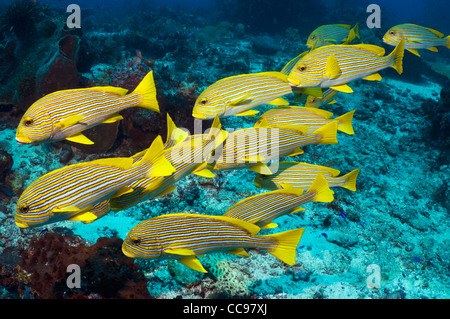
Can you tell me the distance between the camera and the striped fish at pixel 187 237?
2.43 meters

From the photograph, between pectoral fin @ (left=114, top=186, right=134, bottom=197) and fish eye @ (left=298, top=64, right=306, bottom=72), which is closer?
pectoral fin @ (left=114, top=186, right=134, bottom=197)

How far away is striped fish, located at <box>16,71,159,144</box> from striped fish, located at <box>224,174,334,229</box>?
5.76 feet

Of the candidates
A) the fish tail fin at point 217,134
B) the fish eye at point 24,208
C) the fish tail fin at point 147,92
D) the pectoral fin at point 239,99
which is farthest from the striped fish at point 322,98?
the fish eye at point 24,208

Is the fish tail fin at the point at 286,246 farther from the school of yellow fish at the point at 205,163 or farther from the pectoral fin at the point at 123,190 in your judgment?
the pectoral fin at the point at 123,190

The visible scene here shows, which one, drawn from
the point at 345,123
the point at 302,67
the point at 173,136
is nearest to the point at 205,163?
the point at 173,136

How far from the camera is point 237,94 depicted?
3.30 meters

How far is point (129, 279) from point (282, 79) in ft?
11.3

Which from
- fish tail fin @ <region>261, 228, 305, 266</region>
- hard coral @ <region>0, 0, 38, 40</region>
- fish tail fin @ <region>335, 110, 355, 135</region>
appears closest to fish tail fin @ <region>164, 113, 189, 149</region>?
fish tail fin @ <region>261, 228, 305, 266</region>

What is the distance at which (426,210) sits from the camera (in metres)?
6.31

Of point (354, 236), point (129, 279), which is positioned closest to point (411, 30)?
point (354, 236)

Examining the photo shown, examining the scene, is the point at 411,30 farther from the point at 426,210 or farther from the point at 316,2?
the point at 316,2

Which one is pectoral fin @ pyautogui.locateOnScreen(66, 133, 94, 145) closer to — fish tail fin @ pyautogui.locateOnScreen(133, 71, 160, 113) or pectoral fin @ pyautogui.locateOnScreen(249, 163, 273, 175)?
fish tail fin @ pyautogui.locateOnScreen(133, 71, 160, 113)

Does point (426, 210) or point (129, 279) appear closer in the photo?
point (129, 279)

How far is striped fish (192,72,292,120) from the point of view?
3.28 metres
